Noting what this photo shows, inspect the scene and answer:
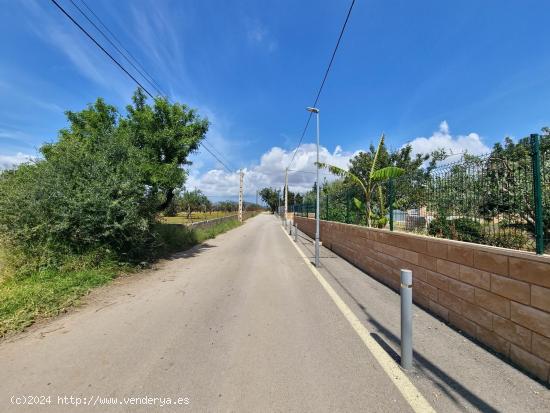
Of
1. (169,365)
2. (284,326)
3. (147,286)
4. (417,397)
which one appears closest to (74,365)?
(169,365)

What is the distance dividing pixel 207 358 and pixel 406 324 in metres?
2.28

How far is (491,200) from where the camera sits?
479 cm

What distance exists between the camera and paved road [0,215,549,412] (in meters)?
2.91

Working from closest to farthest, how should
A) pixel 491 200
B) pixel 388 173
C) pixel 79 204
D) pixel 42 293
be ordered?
pixel 491 200, pixel 42 293, pixel 79 204, pixel 388 173

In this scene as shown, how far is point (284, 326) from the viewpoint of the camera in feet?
15.7

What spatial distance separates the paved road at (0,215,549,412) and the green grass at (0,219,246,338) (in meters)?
0.36

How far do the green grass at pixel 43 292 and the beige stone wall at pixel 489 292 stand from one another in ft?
21.0

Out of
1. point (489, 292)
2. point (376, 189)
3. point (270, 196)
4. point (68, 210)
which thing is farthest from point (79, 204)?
point (270, 196)

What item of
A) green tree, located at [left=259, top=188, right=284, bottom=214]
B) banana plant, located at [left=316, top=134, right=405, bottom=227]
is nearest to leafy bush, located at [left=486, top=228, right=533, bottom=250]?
banana plant, located at [left=316, top=134, right=405, bottom=227]

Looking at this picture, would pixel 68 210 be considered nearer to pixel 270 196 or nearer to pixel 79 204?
pixel 79 204

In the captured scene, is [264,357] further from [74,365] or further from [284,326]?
[74,365]

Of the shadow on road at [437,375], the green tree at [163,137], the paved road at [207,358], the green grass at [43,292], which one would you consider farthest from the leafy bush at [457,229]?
the green tree at [163,137]

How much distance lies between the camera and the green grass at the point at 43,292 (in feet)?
16.6

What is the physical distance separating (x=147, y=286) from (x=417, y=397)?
6409mm
